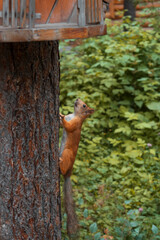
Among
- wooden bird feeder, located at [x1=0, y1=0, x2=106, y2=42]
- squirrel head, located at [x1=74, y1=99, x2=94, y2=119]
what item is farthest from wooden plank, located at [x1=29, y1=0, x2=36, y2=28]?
squirrel head, located at [x1=74, y1=99, x2=94, y2=119]

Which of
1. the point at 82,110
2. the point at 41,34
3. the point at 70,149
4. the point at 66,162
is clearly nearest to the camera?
the point at 41,34

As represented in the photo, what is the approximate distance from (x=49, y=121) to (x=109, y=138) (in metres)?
3.37

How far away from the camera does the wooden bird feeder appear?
5.99 ft

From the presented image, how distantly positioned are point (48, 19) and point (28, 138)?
79cm

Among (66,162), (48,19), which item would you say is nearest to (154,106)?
(66,162)

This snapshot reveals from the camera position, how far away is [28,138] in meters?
2.41

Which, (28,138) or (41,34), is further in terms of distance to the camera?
(28,138)

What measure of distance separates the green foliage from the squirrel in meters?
0.23

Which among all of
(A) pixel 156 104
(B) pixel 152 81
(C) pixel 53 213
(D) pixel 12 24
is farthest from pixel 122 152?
(D) pixel 12 24

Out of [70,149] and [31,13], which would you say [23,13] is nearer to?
[31,13]

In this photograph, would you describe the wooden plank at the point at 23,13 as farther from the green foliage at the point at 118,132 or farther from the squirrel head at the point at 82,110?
the green foliage at the point at 118,132

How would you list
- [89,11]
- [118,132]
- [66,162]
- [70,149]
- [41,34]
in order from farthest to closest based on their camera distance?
[118,132], [70,149], [66,162], [89,11], [41,34]

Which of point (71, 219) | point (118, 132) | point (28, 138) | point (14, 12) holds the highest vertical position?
point (14, 12)

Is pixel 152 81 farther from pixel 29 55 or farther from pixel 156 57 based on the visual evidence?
pixel 29 55
